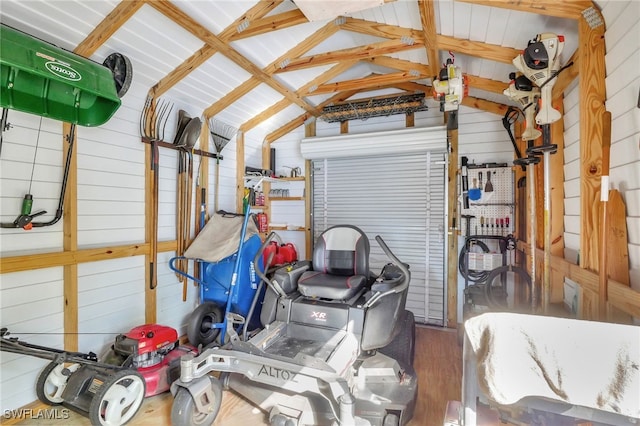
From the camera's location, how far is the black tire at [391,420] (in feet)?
6.09

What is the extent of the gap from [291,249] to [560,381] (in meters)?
3.52

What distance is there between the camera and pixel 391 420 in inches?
73.5

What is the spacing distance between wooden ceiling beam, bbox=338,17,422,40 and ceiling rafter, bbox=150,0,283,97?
0.72m

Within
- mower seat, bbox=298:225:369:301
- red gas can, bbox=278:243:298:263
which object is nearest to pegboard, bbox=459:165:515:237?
mower seat, bbox=298:225:369:301

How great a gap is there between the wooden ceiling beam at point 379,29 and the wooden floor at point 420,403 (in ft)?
9.92

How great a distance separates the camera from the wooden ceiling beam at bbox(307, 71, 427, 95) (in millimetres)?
3367

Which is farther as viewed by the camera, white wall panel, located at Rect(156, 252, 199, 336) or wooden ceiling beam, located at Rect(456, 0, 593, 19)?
white wall panel, located at Rect(156, 252, 199, 336)

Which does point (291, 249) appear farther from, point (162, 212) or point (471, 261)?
point (471, 261)

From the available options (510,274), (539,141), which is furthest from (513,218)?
(539,141)

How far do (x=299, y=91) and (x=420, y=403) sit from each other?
353cm

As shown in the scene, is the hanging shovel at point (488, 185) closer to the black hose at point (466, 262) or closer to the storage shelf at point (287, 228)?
the black hose at point (466, 262)

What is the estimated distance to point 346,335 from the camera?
A: 2.45 meters

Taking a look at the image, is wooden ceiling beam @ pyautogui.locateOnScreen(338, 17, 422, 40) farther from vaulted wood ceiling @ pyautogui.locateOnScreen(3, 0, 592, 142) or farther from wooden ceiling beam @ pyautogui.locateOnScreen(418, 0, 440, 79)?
wooden ceiling beam @ pyautogui.locateOnScreen(418, 0, 440, 79)

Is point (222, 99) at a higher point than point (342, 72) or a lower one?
lower
